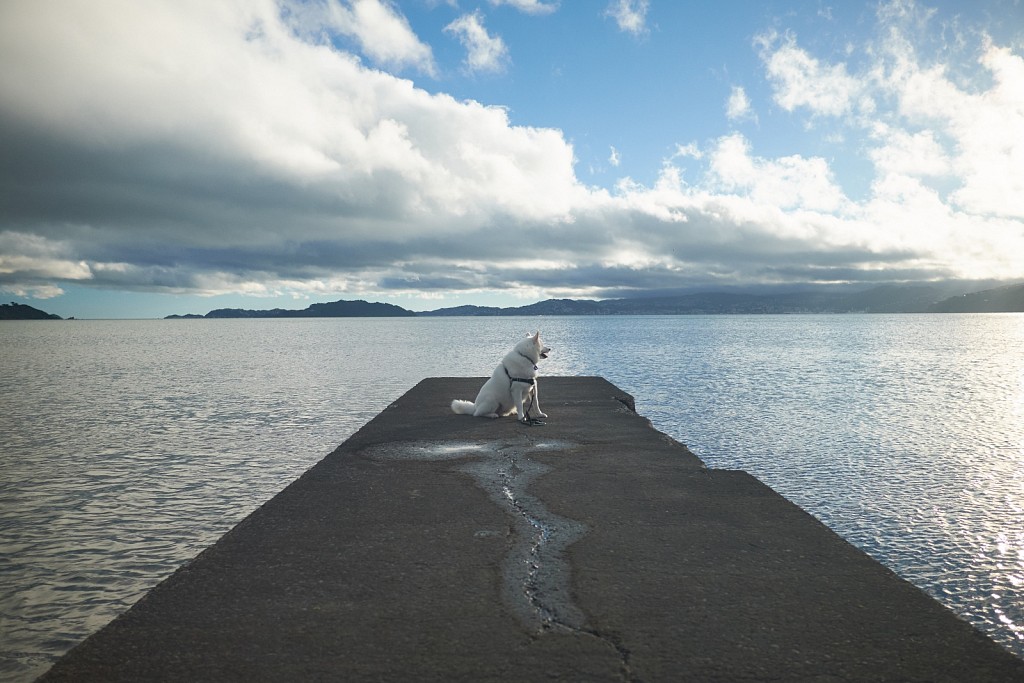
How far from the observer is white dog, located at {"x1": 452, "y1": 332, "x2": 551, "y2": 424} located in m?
11.2

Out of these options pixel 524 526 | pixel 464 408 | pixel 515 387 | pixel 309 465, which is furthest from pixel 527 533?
pixel 309 465

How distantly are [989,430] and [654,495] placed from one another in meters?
14.5

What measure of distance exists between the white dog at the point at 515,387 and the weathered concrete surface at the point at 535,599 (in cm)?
436

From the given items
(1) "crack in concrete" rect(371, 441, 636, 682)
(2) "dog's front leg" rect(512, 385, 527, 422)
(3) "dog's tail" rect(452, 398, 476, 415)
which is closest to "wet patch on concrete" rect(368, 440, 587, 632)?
(1) "crack in concrete" rect(371, 441, 636, 682)

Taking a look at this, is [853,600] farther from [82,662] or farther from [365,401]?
[365,401]

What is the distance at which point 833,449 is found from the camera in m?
13.8

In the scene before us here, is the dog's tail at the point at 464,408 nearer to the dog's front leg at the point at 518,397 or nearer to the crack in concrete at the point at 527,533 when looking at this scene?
the dog's front leg at the point at 518,397

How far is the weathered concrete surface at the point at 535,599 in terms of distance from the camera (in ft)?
10.4

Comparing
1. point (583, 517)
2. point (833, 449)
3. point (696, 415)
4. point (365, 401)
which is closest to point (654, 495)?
point (583, 517)

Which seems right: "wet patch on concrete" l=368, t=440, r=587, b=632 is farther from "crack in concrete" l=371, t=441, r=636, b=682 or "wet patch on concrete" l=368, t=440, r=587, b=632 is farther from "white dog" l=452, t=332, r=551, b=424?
"white dog" l=452, t=332, r=551, b=424

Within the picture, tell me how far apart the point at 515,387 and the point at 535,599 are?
7504mm

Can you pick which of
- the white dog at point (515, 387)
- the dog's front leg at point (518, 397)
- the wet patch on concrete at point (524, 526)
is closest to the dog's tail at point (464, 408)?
the white dog at point (515, 387)

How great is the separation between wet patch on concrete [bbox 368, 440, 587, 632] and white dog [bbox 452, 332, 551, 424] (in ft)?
6.32

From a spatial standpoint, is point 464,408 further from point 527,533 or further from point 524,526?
point 527,533
